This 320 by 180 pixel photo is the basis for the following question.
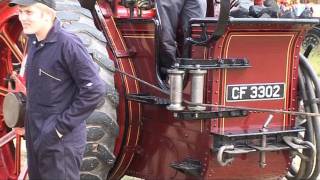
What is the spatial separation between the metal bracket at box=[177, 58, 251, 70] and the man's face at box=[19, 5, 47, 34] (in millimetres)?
945

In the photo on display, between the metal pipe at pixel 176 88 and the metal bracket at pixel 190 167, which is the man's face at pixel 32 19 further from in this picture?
the metal bracket at pixel 190 167

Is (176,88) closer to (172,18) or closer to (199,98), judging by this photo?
(199,98)

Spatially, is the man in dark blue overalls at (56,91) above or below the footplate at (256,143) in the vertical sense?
above

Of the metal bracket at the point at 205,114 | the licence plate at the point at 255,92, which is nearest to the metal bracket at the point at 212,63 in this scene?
the licence plate at the point at 255,92

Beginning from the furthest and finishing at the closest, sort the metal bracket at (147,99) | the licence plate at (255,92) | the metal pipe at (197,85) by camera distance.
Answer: the metal bracket at (147,99)
the licence plate at (255,92)
the metal pipe at (197,85)

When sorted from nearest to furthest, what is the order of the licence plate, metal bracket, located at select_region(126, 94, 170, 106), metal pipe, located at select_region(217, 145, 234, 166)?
metal pipe, located at select_region(217, 145, 234, 166), the licence plate, metal bracket, located at select_region(126, 94, 170, 106)

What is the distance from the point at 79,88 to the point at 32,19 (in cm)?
42

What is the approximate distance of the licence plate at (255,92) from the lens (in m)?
3.92

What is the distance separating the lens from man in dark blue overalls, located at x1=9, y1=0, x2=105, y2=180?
312cm

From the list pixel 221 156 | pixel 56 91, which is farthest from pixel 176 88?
pixel 56 91

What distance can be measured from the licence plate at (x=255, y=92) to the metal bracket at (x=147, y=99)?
1.42 feet

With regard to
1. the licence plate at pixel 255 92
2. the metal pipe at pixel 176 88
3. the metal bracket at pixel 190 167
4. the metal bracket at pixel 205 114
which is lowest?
the metal bracket at pixel 190 167

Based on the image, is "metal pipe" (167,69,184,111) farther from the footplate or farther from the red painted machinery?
the footplate

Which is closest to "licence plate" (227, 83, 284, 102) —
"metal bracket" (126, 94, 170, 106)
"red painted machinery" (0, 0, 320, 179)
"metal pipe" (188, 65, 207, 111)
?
"red painted machinery" (0, 0, 320, 179)
